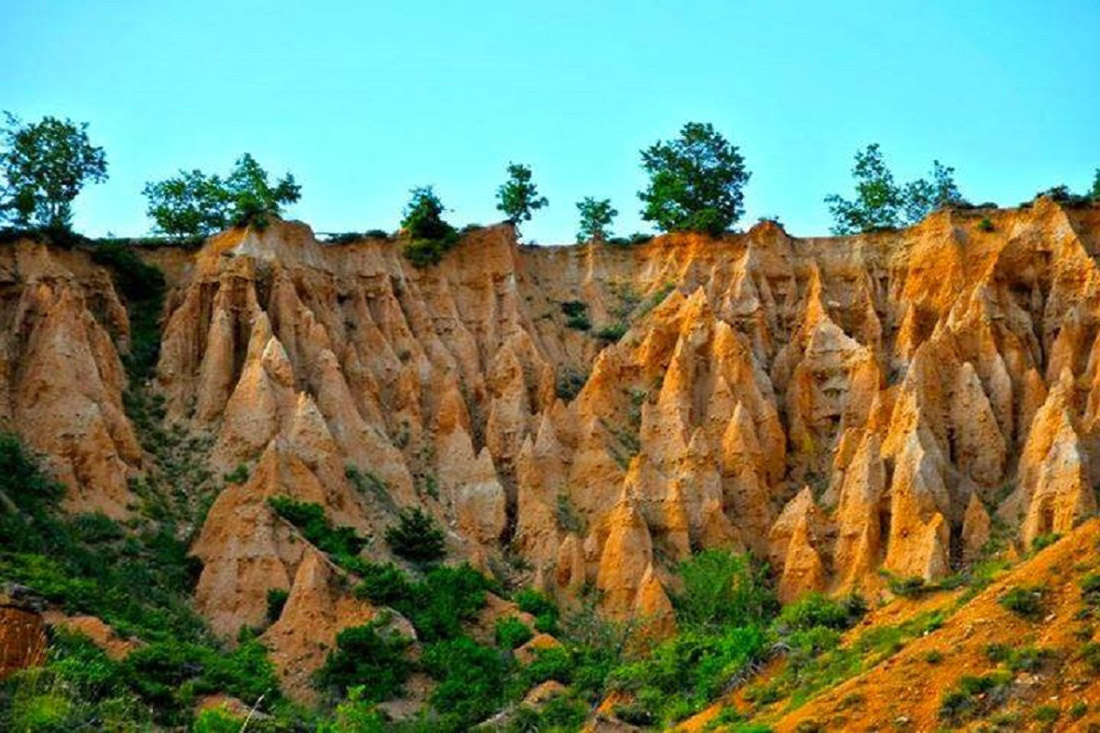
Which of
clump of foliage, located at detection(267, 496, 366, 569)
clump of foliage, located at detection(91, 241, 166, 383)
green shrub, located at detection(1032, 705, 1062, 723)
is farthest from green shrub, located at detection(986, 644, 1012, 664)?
clump of foliage, located at detection(91, 241, 166, 383)

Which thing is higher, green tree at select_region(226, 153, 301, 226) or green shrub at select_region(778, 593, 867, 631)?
green tree at select_region(226, 153, 301, 226)

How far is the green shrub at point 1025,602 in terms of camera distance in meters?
29.2

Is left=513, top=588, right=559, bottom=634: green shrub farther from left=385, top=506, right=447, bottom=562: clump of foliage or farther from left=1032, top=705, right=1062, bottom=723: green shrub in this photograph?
left=1032, top=705, right=1062, bottom=723: green shrub

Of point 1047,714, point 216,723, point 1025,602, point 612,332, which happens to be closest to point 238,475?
point 216,723

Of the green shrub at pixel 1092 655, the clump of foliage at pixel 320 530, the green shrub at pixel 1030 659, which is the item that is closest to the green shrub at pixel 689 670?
the green shrub at pixel 1030 659

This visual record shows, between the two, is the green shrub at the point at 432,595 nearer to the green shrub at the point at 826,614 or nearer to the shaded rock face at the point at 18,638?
the green shrub at the point at 826,614

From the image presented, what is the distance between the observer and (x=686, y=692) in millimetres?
34844

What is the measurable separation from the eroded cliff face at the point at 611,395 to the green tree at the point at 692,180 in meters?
2.65

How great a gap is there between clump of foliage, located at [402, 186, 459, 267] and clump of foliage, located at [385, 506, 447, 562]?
540 inches

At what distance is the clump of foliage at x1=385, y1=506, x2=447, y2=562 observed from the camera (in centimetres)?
4456

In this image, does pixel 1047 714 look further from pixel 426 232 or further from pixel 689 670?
pixel 426 232

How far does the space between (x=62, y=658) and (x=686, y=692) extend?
13.5 meters

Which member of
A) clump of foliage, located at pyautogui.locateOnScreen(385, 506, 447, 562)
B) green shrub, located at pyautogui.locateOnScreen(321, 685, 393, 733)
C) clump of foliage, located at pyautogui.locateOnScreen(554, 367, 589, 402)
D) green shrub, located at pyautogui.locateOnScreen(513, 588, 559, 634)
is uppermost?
clump of foliage, located at pyautogui.locateOnScreen(554, 367, 589, 402)

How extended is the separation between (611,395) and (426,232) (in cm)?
1018
